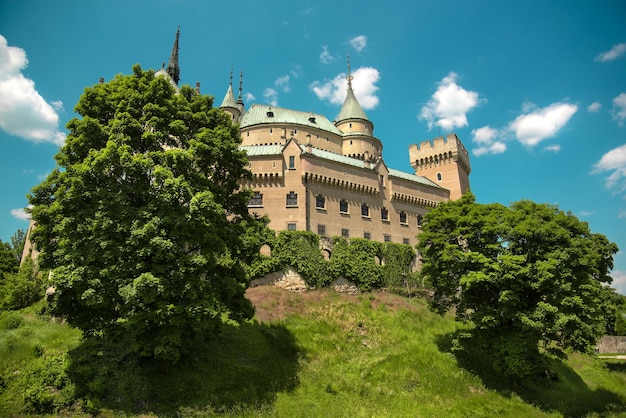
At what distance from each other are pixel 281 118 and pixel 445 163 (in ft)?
80.9

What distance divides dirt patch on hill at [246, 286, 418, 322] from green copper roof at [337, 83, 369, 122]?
29440 mm

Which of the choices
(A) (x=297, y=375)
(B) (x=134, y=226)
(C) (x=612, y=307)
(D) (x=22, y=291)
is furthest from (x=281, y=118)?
(C) (x=612, y=307)

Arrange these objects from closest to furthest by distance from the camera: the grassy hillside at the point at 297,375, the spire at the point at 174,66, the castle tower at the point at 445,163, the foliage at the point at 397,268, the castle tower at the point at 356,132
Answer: the grassy hillside at the point at 297,375 → the foliage at the point at 397,268 → the castle tower at the point at 356,132 → the castle tower at the point at 445,163 → the spire at the point at 174,66

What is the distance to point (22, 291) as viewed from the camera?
26.3 metres

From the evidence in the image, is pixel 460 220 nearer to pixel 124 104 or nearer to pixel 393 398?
pixel 393 398

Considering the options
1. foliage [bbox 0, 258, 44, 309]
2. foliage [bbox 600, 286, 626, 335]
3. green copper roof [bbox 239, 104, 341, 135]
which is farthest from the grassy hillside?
green copper roof [bbox 239, 104, 341, 135]

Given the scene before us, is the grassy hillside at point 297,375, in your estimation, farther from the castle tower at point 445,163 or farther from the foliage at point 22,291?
the castle tower at point 445,163

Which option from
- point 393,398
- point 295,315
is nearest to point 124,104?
point 295,315

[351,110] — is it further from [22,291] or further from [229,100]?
[22,291]

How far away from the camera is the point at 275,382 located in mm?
18500

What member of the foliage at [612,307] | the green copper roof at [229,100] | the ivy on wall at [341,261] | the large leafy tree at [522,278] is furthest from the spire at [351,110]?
the foliage at [612,307]

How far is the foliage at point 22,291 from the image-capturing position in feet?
85.4

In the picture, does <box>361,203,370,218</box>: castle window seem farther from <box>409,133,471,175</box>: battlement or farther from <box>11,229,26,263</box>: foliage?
<box>11,229,26,263</box>: foliage

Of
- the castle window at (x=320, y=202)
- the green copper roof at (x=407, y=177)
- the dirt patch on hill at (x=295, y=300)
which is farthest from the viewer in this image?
the green copper roof at (x=407, y=177)
